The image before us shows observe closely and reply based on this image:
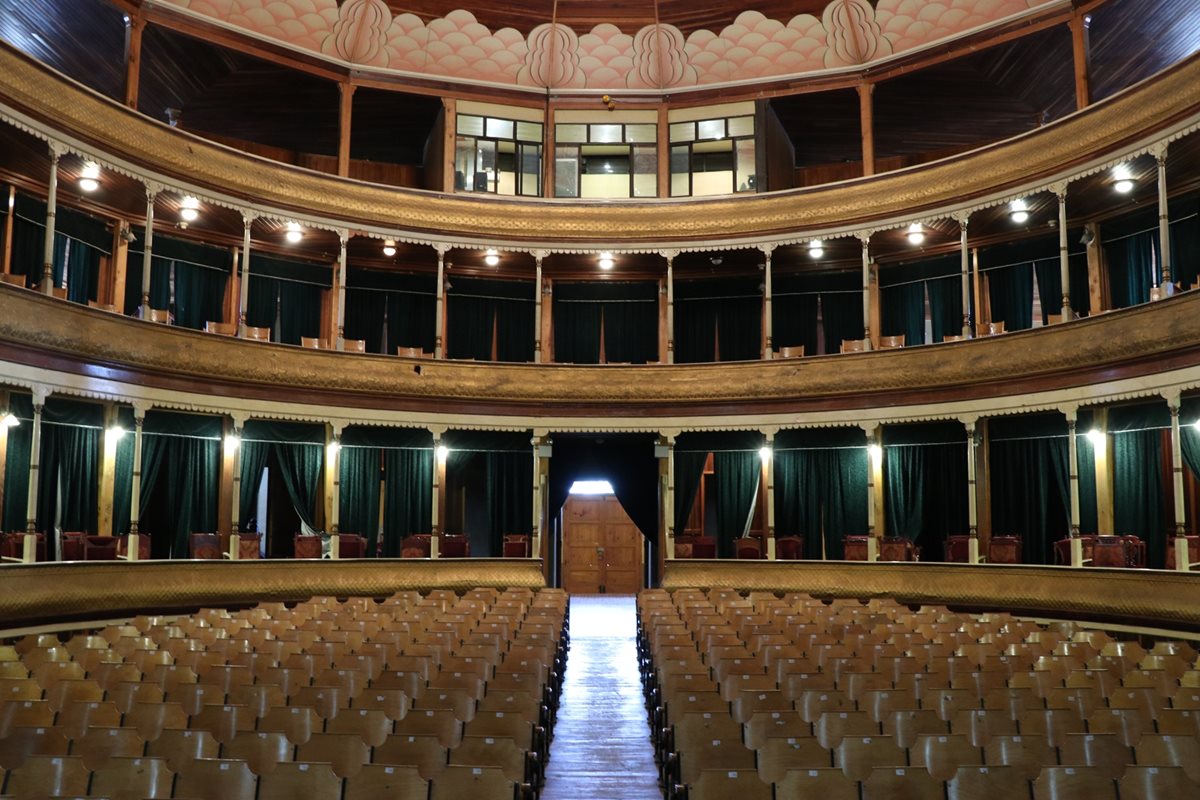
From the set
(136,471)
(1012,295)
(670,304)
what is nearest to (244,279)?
(136,471)

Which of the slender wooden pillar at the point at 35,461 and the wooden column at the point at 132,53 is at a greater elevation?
the wooden column at the point at 132,53

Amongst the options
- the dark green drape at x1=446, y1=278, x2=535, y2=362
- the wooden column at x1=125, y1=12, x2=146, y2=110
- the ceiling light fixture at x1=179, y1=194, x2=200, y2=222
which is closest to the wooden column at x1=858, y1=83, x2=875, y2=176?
the dark green drape at x1=446, y1=278, x2=535, y2=362

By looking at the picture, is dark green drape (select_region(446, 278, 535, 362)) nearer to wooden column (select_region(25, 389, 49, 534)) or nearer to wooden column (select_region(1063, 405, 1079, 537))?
wooden column (select_region(25, 389, 49, 534))

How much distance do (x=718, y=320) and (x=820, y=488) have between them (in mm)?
4329

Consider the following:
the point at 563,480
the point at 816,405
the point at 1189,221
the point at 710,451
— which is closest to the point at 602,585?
the point at 563,480

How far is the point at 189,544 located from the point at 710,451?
9888mm

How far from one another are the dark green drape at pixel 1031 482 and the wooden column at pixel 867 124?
18.1 ft

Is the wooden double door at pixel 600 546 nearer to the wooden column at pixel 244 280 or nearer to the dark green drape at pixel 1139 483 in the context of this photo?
the wooden column at pixel 244 280

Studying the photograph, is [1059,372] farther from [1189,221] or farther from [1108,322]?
[1189,221]

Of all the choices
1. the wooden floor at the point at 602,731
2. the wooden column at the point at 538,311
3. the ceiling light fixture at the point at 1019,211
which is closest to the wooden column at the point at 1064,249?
the ceiling light fixture at the point at 1019,211

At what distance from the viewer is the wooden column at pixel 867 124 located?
19250 millimetres

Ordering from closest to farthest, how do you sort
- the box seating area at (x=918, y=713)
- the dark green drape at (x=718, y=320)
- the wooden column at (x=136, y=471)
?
the box seating area at (x=918, y=713) < the wooden column at (x=136, y=471) < the dark green drape at (x=718, y=320)

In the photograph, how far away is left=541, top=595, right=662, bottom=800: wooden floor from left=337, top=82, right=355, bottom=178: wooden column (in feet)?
33.5

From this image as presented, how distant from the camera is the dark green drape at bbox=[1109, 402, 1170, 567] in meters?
15.5
